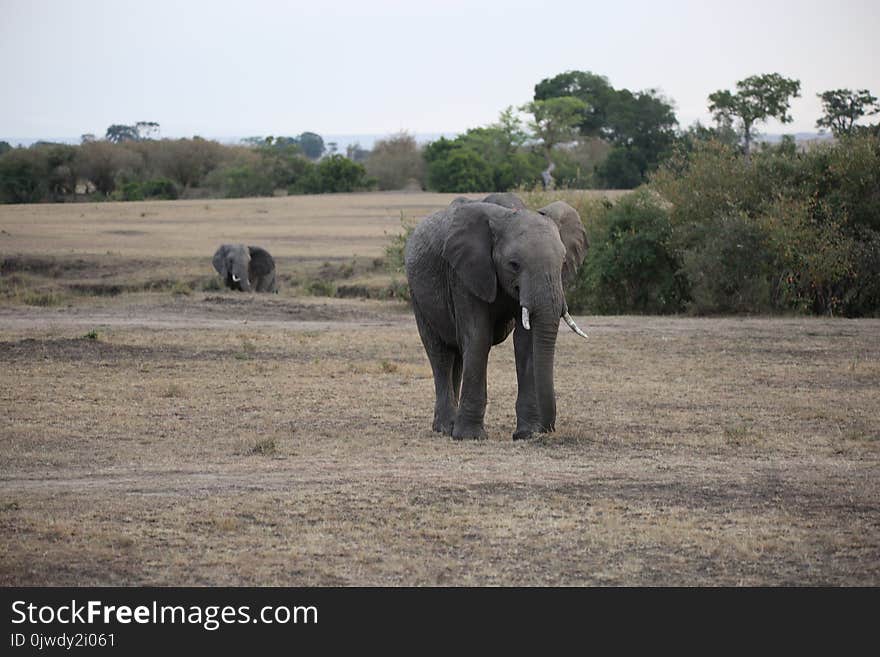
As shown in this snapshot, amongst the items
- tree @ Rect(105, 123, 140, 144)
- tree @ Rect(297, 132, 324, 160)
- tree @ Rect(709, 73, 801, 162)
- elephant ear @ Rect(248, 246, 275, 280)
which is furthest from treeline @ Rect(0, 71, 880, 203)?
tree @ Rect(297, 132, 324, 160)

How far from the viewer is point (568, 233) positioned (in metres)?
12.6

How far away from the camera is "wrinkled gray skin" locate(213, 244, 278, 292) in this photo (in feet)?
98.6

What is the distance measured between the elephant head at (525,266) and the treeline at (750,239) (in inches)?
509

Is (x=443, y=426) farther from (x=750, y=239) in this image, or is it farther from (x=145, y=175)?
(x=145, y=175)

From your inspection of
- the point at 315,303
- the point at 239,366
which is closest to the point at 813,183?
the point at 315,303

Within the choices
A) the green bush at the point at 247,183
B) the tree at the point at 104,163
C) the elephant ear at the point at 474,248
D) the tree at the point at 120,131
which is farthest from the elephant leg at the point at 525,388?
the tree at the point at 120,131

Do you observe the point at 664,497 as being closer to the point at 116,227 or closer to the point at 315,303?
the point at 315,303

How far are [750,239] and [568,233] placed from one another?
13.0 meters

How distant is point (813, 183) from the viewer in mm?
25359

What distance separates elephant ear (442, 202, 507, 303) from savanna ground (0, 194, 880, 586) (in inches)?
58.2

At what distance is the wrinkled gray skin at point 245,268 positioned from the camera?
30062 millimetres

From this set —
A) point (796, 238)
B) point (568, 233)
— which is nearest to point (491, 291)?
point (568, 233)

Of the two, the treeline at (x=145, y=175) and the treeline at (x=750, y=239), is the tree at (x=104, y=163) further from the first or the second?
the treeline at (x=750, y=239)

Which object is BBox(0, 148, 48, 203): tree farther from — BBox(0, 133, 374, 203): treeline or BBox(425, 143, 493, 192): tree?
BBox(425, 143, 493, 192): tree
